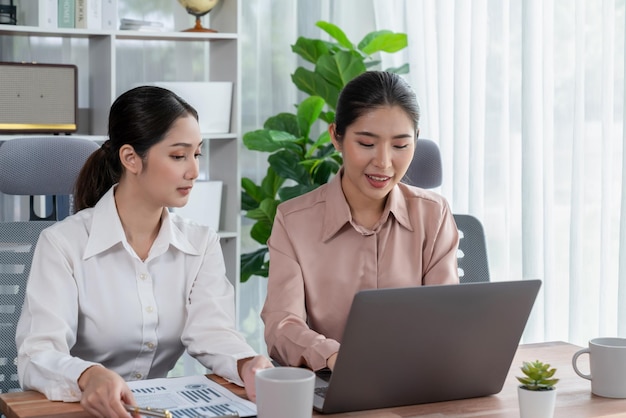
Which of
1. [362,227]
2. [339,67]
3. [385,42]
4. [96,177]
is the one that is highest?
[385,42]

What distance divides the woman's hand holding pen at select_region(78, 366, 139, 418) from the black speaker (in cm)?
205

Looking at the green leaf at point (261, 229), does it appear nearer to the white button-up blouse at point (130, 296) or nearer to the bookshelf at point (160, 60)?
the bookshelf at point (160, 60)

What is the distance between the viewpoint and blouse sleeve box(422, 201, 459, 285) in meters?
2.08

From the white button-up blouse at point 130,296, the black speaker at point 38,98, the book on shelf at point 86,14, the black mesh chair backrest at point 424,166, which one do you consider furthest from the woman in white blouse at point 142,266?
the book on shelf at point 86,14

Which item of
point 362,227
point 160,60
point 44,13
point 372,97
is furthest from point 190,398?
point 160,60

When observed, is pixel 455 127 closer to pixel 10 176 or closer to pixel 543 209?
pixel 543 209

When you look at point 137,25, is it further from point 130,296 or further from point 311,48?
point 130,296

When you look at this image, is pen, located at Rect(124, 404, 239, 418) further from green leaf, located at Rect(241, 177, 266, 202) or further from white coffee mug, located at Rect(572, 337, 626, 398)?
green leaf, located at Rect(241, 177, 266, 202)

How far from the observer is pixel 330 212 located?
208 cm

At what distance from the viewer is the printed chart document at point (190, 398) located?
1.49 meters

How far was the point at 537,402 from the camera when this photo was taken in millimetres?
1427

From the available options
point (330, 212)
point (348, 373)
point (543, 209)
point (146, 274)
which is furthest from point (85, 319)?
point (543, 209)

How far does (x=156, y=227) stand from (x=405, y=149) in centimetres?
56

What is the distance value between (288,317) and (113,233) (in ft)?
1.28
